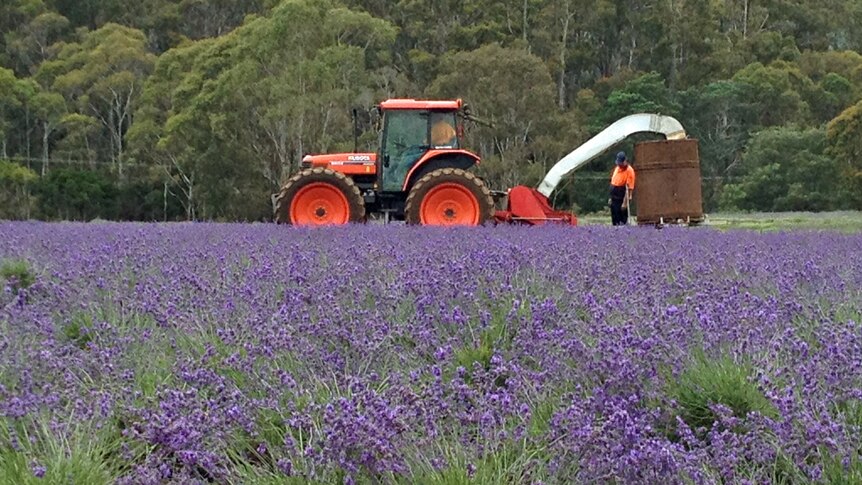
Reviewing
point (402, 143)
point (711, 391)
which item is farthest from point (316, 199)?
point (711, 391)

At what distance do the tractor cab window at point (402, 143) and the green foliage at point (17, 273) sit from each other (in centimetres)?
781

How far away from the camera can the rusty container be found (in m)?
14.3

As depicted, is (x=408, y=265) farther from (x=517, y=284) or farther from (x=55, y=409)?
(x=55, y=409)

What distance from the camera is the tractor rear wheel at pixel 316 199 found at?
13.1m

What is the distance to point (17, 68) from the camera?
168 ft

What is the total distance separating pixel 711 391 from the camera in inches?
121

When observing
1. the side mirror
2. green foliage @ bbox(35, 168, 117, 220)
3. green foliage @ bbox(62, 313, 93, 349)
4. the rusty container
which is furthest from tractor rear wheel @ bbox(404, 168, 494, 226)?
green foliage @ bbox(35, 168, 117, 220)

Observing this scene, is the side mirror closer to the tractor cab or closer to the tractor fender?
the tractor cab

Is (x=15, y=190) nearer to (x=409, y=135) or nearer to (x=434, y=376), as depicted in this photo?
(x=409, y=135)

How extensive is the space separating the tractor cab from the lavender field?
801 centimetres

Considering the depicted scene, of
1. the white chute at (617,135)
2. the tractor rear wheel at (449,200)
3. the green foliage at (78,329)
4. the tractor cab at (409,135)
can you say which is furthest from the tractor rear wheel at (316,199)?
the green foliage at (78,329)

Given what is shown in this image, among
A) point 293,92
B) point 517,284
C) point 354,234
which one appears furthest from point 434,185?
point 293,92

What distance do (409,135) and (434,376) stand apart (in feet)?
34.6

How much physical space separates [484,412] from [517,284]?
1.96 m
